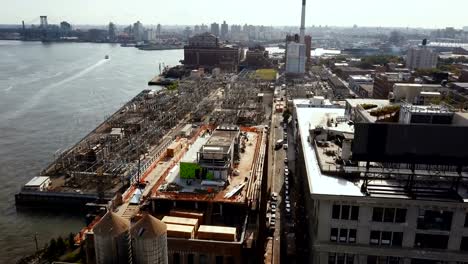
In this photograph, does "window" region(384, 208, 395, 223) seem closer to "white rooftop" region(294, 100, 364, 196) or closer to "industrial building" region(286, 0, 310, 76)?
"white rooftop" region(294, 100, 364, 196)

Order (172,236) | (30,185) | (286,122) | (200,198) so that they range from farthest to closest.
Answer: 1. (286,122)
2. (30,185)
3. (200,198)
4. (172,236)

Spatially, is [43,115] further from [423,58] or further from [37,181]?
[423,58]

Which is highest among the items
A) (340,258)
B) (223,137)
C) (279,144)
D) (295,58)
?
(295,58)

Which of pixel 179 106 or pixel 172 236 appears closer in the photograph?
pixel 172 236

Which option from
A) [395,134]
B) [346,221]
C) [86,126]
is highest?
[395,134]

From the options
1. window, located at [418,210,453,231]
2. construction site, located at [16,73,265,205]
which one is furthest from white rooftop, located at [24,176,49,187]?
A: window, located at [418,210,453,231]

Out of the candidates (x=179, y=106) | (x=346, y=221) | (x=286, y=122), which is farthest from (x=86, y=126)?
(x=346, y=221)

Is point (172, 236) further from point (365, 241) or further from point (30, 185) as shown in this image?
point (30, 185)

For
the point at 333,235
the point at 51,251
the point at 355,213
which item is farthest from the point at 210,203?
the point at 51,251
